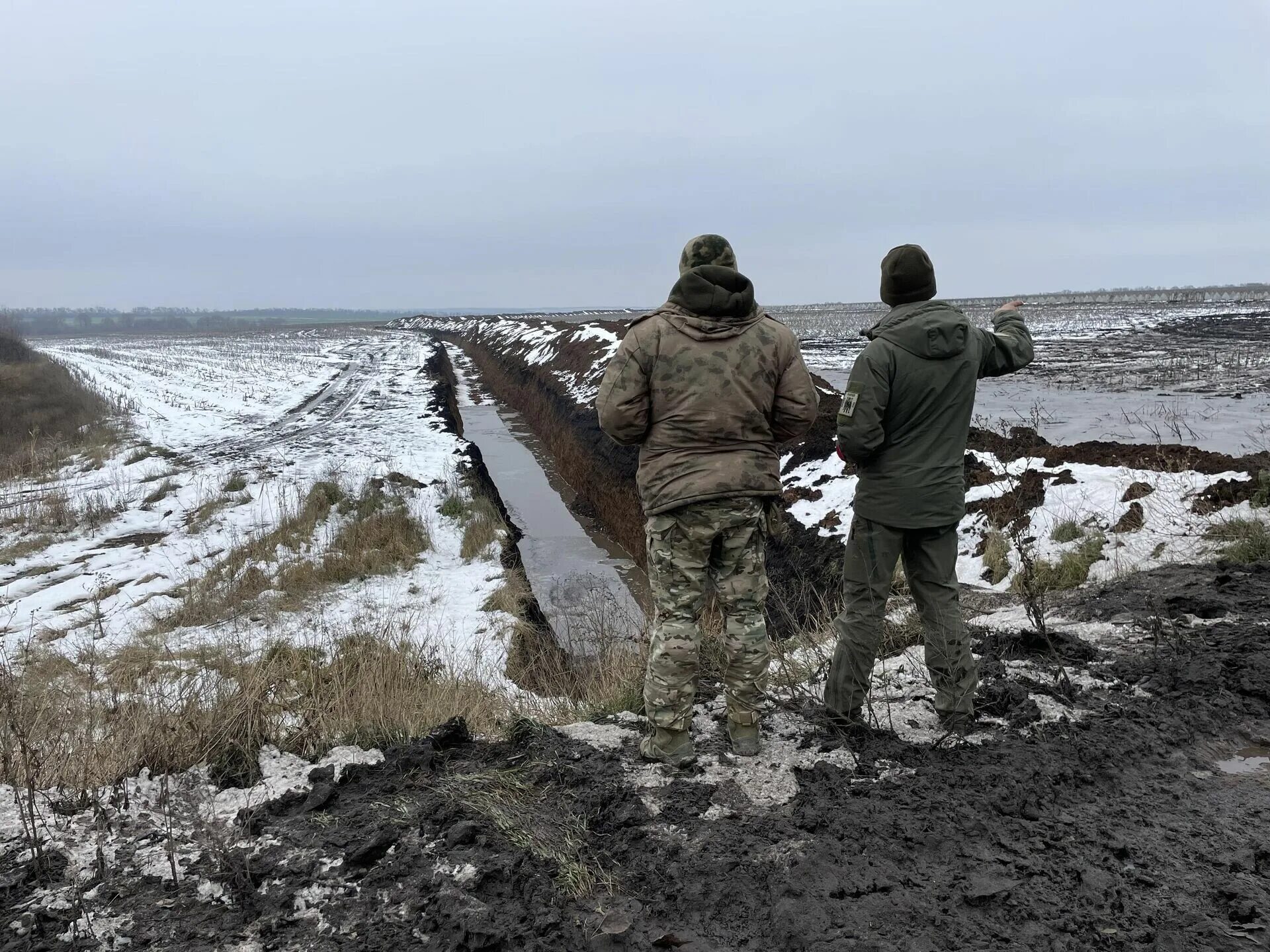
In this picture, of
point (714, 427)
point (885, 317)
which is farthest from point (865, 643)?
point (885, 317)

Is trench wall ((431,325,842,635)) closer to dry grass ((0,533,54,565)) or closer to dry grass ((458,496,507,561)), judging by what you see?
dry grass ((458,496,507,561))

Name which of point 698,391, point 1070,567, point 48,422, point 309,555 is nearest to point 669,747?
point 698,391

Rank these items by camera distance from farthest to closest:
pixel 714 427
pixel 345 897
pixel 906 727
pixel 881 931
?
pixel 906 727 → pixel 714 427 → pixel 345 897 → pixel 881 931

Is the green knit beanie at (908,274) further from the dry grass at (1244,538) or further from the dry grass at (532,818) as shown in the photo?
the dry grass at (1244,538)

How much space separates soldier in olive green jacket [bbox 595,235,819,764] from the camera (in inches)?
113

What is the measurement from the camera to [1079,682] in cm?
349

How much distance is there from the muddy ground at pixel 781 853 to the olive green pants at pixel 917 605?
0.74ft

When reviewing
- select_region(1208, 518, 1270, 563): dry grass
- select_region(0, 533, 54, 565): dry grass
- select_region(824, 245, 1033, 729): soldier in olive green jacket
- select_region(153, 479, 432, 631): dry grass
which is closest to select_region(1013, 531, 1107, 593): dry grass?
select_region(1208, 518, 1270, 563): dry grass

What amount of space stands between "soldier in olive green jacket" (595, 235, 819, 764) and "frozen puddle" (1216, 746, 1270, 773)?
1696mm

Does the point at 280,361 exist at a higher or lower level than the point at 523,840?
higher

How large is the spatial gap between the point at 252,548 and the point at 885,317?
859 cm

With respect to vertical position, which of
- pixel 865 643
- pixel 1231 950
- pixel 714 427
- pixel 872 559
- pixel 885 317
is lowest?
pixel 1231 950

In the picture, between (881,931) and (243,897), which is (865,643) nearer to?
(881,931)

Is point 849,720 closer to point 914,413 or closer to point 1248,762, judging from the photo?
point 914,413
